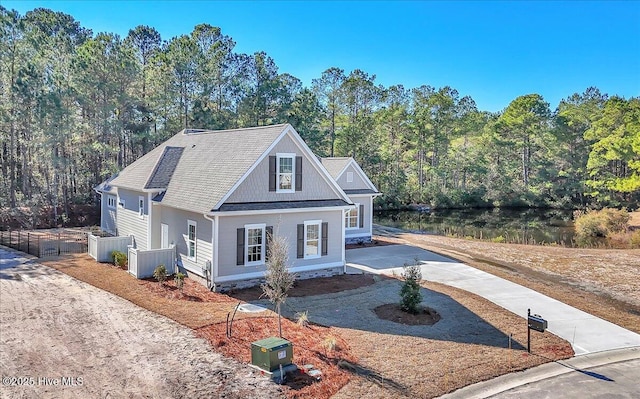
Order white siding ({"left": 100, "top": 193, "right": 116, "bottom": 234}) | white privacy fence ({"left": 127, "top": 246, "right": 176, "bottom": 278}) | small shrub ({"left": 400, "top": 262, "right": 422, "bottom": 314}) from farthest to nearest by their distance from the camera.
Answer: white siding ({"left": 100, "top": 193, "right": 116, "bottom": 234})
white privacy fence ({"left": 127, "top": 246, "right": 176, "bottom": 278})
small shrub ({"left": 400, "top": 262, "right": 422, "bottom": 314})

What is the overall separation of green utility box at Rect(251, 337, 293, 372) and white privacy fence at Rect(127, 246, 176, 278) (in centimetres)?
942

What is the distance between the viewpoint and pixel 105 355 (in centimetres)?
1020

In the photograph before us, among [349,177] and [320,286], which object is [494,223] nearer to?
[349,177]

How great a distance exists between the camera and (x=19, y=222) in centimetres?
3097

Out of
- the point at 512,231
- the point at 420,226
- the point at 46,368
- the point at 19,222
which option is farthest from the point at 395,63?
the point at 46,368

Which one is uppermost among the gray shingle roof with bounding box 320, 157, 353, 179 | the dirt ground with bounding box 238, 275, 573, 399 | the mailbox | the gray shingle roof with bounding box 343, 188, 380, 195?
the gray shingle roof with bounding box 320, 157, 353, 179

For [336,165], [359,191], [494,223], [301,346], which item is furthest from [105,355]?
[494,223]

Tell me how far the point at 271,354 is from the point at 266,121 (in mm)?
38905

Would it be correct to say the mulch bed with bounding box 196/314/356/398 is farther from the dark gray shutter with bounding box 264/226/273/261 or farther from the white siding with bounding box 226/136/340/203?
the white siding with bounding box 226/136/340/203

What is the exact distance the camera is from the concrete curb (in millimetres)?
9078

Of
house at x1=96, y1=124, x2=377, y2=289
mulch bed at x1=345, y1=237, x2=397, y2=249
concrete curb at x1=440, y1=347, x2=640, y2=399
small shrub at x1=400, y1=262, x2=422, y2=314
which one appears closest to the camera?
concrete curb at x1=440, y1=347, x2=640, y2=399

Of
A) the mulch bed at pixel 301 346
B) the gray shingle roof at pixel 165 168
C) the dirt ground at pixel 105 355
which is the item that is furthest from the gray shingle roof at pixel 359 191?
the dirt ground at pixel 105 355

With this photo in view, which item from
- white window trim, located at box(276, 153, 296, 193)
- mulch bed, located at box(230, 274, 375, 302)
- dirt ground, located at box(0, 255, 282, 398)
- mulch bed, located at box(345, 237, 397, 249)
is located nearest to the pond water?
mulch bed, located at box(345, 237, 397, 249)

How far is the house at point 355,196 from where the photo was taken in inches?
1093
